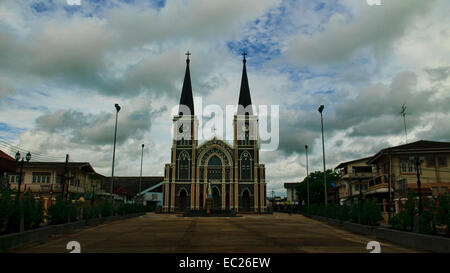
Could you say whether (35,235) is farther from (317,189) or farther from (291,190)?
(291,190)

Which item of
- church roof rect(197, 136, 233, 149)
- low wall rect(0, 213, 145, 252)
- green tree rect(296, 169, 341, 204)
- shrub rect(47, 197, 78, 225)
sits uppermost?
church roof rect(197, 136, 233, 149)

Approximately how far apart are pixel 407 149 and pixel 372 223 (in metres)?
19.2

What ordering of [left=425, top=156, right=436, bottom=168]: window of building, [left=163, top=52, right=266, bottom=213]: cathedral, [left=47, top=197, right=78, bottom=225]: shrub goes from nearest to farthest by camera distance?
1. [left=47, top=197, right=78, bottom=225]: shrub
2. [left=425, top=156, right=436, bottom=168]: window of building
3. [left=163, top=52, right=266, bottom=213]: cathedral

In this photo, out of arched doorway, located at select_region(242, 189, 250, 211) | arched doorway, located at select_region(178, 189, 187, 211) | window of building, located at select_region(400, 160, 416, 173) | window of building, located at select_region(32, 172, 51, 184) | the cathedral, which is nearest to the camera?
window of building, located at select_region(400, 160, 416, 173)

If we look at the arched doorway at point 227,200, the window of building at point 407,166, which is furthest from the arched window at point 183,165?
the window of building at point 407,166

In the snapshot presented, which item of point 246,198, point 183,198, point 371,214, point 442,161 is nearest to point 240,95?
point 246,198

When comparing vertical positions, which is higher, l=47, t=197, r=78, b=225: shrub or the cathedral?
the cathedral

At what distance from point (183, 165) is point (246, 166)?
12407 mm

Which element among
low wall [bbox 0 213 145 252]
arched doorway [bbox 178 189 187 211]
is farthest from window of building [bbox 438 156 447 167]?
arched doorway [bbox 178 189 187 211]

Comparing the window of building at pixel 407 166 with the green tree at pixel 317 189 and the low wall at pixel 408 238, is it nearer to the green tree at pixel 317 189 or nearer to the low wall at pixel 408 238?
the low wall at pixel 408 238

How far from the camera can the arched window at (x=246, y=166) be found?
67875 millimetres

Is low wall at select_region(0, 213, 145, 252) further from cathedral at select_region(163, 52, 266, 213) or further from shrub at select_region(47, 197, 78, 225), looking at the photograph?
cathedral at select_region(163, 52, 266, 213)

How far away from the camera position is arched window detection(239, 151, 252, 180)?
223 feet
